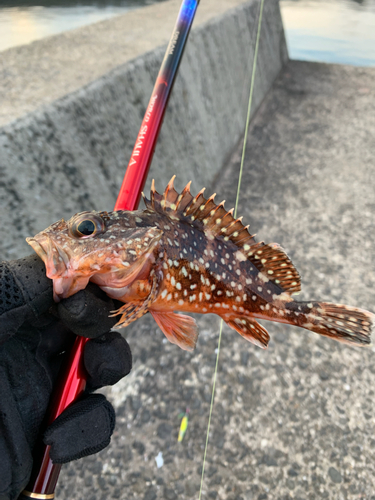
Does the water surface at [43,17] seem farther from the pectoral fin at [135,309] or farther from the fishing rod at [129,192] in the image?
the pectoral fin at [135,309]

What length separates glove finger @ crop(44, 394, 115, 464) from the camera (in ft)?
4.88

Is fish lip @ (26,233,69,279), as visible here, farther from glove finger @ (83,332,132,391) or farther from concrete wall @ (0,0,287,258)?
concrete wall @ (0,0,287,258)

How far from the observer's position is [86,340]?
1.73 meters

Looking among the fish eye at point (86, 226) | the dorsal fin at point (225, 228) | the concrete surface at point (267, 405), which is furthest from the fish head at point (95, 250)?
the concrete surface at point (267, 405)

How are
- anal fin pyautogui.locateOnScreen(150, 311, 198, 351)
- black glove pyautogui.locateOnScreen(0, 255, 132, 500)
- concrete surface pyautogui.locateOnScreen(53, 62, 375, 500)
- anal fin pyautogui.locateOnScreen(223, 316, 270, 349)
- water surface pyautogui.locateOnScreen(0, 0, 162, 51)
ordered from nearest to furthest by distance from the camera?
1. black glove pyautogui.locateOnScreen(0, 255, 132, 500)
2. anal fin pyautogui.locateOnScreen(150, 311, 198, 351)
3. anal fin pyautogui.locateOnScreen(223, 316, 270, 349)
4. concrete surface pyautogui.locateOnScreen(53, 62, 375, 500)
5. water surface pyautogui.locateOnScreen(0, 0, 162, 51)

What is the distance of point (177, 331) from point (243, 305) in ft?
1.28

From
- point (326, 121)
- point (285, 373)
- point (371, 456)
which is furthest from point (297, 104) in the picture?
point (371, 456)

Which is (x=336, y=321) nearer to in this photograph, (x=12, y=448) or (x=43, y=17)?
(x=12, y=448)

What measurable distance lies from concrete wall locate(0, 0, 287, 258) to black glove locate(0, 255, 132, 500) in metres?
0.71

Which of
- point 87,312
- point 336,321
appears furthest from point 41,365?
point 336,321

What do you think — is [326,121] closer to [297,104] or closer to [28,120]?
[297,104]

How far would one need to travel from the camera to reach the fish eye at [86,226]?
161 cm

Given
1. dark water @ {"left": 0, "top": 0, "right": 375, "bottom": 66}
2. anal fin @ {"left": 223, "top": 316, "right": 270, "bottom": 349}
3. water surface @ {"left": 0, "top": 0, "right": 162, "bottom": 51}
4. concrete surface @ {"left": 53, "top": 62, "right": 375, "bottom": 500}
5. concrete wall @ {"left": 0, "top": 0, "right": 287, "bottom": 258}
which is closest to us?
anal fin @ {"left": 223, "top": 316, "right": 270, "bottom": 349}

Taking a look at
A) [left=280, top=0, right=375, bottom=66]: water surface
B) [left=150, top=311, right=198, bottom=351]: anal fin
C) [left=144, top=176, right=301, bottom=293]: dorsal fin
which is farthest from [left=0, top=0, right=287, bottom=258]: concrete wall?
[left=280, top=0, right=375, bottom=66]: water surface
